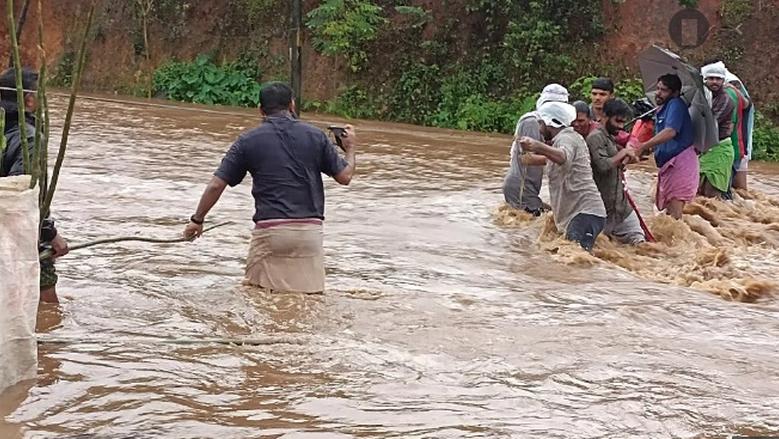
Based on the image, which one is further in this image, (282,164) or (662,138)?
(662,138)

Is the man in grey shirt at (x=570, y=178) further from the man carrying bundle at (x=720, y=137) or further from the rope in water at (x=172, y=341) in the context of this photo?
the rope in water at (x=172, y=341)

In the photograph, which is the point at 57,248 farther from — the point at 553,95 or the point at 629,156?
the point at 629,156

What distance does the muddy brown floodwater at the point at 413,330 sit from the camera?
4.28 m

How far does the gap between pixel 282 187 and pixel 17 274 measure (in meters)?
2.18

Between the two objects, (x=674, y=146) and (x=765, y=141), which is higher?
(x=674, y=146)

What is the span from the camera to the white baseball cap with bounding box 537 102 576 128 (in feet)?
26.3

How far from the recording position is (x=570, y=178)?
7.82 m

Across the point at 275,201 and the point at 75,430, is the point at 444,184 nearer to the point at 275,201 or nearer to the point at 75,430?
the point at 275,201

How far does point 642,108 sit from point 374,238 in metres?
3.15

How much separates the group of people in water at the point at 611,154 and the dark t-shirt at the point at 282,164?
182 centimetres

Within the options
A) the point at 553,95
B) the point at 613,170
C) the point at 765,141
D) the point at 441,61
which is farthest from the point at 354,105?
the point at 613,170

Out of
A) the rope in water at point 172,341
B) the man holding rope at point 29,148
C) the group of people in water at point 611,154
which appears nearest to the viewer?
the rope in water at point 172,341

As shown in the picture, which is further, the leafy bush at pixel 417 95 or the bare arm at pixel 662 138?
the leafy bush at pixel 417 95

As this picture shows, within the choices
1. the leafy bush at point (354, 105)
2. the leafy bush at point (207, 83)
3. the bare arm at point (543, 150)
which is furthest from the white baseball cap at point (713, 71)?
the leafy bush at point (207, 83)
